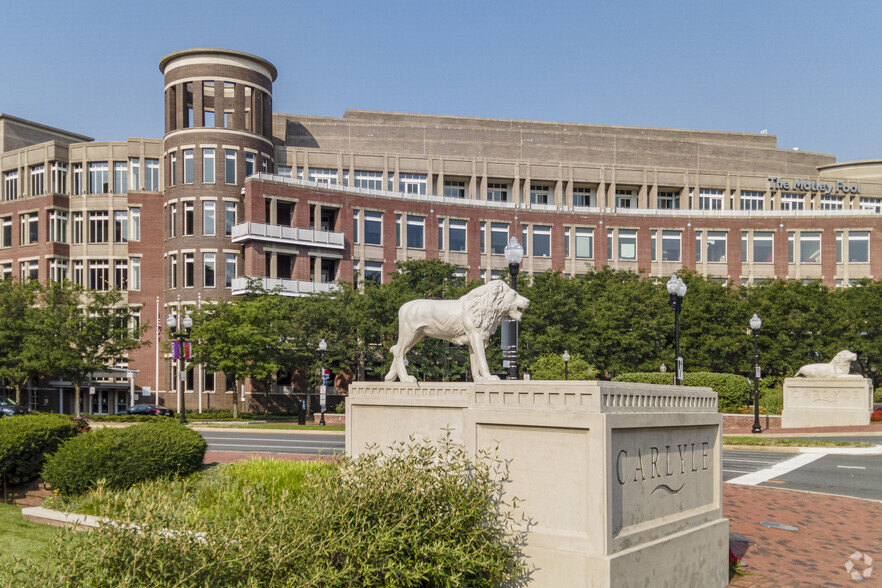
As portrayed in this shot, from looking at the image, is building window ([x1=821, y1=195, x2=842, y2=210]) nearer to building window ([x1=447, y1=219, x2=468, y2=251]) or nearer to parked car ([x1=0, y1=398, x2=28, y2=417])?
building window ([x1=447, y1=219, x2=468, y2=251])

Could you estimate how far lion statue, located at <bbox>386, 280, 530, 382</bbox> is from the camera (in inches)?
507

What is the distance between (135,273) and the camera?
6500 centimetres

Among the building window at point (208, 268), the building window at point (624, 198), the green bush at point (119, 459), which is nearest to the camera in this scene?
the green bush at point (119, 459)

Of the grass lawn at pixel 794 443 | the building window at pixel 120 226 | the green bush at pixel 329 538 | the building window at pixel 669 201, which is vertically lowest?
the grass lawn at pixel 794 443

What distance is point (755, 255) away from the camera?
70.1 m

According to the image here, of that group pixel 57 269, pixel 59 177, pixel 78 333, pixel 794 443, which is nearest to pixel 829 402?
pixel 794 443

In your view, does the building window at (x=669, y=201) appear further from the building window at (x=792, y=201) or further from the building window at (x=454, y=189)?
the building window at (x=454, y=189)

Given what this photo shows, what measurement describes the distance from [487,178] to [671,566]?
6670 centimetres

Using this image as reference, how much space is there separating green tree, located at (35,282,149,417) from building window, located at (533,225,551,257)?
108 ft

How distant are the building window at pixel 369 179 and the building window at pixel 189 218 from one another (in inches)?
685

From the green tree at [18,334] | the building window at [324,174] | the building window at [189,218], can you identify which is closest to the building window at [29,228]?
the green tree at [18,334]

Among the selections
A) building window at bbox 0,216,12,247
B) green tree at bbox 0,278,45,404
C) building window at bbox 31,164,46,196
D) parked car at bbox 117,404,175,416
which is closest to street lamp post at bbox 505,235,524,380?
green tree at bbox 0,278,45,404

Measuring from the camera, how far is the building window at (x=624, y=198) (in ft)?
260

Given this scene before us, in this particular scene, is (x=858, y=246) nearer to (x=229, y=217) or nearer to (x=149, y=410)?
(x=229, y=217)
